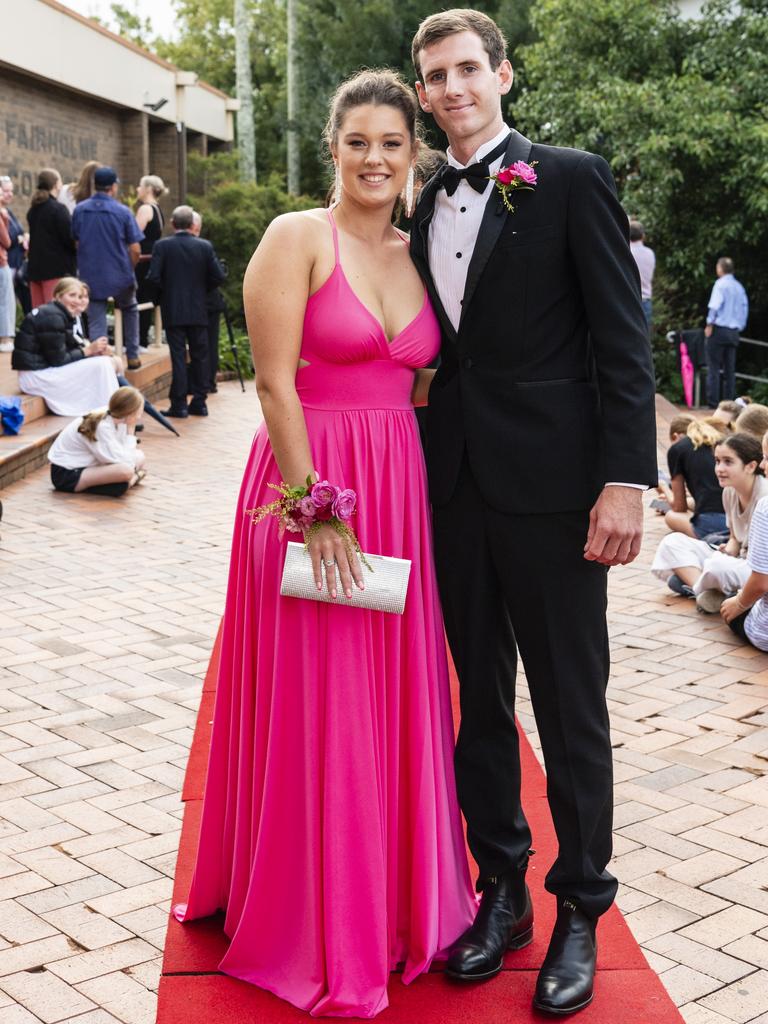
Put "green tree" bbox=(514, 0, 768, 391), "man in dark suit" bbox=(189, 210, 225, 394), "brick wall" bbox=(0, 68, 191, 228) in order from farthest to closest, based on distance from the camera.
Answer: "brick wall" bbox=(0, 68, 191, 228) → "green tree" bbox=(514, 0, 768, 391) → "man in dark suit" bbox=(189, 210, 225, 394)

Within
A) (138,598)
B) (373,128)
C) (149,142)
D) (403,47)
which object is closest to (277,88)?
(403,47)

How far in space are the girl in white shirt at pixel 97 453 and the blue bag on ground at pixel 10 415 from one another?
2.88ft

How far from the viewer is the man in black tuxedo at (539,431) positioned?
275 cm

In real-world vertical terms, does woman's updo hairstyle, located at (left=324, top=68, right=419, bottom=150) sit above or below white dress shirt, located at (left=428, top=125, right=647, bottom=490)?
above

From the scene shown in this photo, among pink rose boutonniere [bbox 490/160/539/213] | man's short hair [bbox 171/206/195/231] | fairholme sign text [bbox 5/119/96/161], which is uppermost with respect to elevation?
fairholme sign text [bbox 5/119/96/161]

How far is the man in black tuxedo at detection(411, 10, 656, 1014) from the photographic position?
2.75m

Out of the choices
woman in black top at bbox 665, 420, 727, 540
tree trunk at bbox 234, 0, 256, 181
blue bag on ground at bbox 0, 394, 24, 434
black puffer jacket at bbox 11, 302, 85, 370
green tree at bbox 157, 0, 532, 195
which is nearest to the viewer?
woman in black top at bbox 665, 420, 727, 540

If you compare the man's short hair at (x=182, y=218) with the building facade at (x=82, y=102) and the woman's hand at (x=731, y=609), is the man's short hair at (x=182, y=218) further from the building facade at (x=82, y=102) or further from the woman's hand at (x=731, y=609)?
the woman's hand at (x=731, y=609)

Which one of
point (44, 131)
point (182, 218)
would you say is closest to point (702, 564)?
point (182, 218)

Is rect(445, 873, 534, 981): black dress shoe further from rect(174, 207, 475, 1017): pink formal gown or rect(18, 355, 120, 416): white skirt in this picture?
rect(18, 355, 120, 416): white skirt

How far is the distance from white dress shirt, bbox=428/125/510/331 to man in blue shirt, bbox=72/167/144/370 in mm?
9806

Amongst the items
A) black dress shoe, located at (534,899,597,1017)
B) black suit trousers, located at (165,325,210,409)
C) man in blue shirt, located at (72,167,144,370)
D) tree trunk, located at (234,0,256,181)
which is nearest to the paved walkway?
black dress shoe, located at (534,899,597,1017)

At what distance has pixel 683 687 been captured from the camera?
5.52 meters

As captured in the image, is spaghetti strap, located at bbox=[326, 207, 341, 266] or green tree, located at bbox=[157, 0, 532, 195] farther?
green tree, located at bbox=[157, 0, 532, 195]
